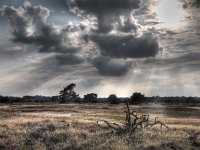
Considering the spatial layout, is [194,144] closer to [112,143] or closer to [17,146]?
[112,143]

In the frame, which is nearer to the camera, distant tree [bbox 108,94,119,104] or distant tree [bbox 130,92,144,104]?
distant tree [bbox 130,92,144,104]

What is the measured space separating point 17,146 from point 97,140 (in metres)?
5.52

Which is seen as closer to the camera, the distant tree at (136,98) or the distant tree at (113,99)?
the distant tree at (136,98)

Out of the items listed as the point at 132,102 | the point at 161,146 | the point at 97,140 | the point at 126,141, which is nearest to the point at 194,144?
the point at 161,146

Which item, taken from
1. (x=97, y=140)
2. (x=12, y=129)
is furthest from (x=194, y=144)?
(x=12, y=129)

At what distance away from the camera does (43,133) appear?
2855 centimetres

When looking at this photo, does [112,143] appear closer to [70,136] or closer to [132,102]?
[70,136]

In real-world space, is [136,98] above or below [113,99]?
below

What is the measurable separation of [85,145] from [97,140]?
1777mm

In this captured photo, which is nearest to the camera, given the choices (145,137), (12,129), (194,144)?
(194,144)

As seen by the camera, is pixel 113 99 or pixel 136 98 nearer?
pixel 136 98

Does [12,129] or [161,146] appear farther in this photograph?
[12,129]

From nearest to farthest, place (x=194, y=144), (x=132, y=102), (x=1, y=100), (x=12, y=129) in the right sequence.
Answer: (x=194, y=144) < (x=12, y=129) < (x=132, y=102) < (x=1, y=100)

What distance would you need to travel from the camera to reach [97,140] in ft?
85.3
